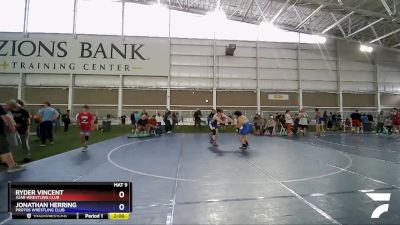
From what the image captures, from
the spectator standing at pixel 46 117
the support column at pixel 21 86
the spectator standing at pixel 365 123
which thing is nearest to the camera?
the spectator standing at pixel 46 117

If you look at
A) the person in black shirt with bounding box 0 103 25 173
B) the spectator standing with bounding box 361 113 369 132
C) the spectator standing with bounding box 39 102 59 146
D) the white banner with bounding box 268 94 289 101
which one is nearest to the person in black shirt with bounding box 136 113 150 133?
the spectator standing with bounding box 39 102 59 146

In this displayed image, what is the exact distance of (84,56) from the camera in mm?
32281

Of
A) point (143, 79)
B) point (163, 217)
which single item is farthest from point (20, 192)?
point (143, 79)

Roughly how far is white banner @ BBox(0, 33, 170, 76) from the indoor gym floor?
23.3 meters

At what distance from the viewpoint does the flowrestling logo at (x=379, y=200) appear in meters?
4.28

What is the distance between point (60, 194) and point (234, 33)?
33.6 metres

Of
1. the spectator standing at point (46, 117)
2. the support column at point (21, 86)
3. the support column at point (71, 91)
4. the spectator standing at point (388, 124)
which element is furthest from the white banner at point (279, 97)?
the support column at point (21, 86)

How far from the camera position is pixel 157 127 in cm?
2081

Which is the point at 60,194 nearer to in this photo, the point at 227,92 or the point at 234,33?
the point at 227,92

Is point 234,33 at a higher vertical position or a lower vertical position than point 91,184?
higher
